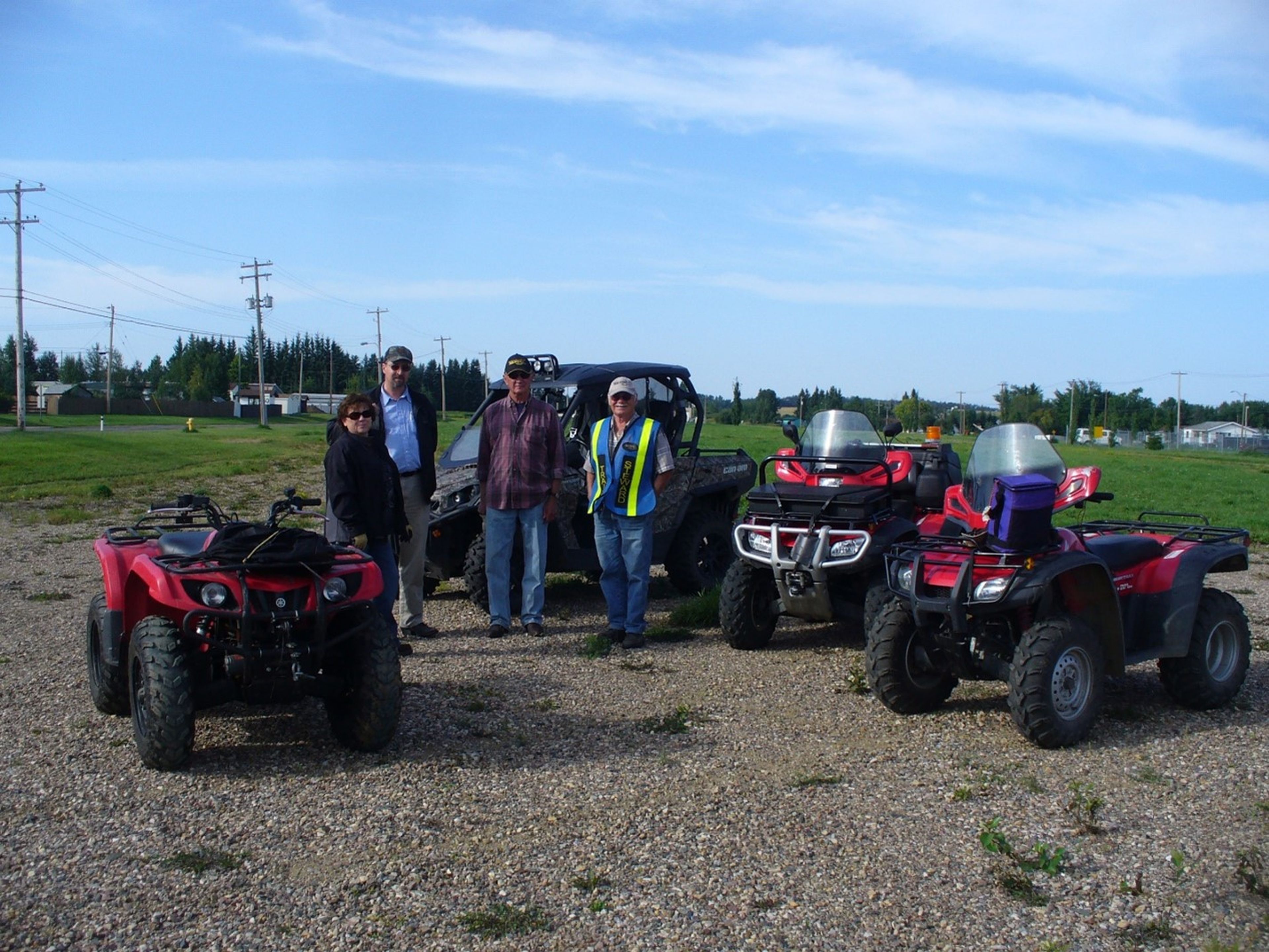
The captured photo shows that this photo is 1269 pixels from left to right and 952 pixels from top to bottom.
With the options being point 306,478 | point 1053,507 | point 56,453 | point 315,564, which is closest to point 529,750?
point 315,564

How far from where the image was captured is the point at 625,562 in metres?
8.32

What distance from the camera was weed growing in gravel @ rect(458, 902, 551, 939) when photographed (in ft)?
11.9

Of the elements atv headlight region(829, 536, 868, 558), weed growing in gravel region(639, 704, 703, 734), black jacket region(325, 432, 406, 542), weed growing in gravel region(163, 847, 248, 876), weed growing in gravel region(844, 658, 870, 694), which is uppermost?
black jacket region(325, 432, 406, 542)

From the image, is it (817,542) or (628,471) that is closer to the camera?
(817,542)

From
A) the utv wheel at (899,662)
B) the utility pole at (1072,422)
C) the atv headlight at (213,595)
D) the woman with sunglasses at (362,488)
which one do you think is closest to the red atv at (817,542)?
the utv wheel at (899,662)

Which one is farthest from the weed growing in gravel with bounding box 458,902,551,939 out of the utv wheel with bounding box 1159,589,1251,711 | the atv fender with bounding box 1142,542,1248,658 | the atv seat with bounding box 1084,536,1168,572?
the utv wheel with bounding box 1159,589,1251,711

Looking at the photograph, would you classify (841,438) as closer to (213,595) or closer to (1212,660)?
(1212,660)

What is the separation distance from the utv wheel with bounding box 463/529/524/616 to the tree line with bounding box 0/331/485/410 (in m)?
104

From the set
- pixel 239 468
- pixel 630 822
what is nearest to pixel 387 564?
pixel 630 822

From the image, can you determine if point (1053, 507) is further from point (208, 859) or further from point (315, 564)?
point (208, 859)

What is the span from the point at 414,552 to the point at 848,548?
3.09 meters

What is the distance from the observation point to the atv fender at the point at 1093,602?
19.0ft

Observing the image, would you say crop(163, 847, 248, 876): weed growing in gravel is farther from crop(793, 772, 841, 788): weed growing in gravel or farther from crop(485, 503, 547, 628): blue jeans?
crop(485, 503, 547, 628): blue jeans

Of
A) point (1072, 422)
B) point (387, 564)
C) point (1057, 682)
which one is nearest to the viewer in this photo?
point (1057, 682)
